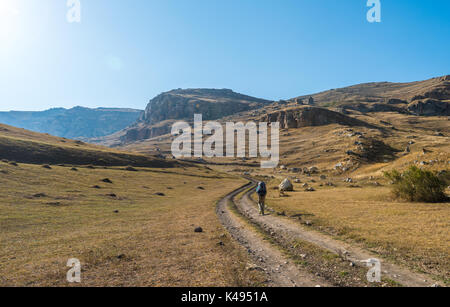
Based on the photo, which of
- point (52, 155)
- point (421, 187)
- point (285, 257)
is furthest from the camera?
point (52, 155)

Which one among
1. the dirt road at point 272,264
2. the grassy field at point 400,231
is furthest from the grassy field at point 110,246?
the grassy field at point 400,231

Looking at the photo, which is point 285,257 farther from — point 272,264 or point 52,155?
point 52,155

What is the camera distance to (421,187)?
2739 cm

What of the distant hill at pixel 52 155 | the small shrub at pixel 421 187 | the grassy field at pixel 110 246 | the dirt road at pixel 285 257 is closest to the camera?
the dirt road at pixel 285 257

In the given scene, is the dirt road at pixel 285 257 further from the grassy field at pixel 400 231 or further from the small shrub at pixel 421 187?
the small shrub at pixel 421 187

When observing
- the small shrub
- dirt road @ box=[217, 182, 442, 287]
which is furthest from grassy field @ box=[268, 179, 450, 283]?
the small shrub

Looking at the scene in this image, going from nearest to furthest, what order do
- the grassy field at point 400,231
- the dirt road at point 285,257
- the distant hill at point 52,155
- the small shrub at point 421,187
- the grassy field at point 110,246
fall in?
the dirt road at point 285,257, the grassy field at point 110,246, the grassy field at point 400,231, the small shrub at point 421,187, the distant hill at point 52,155

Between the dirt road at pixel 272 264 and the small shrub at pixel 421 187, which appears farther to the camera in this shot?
the small shrub at pixel 421 187

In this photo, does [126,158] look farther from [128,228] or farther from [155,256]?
[155,256]

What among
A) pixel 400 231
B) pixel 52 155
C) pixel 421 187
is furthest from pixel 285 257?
pixel 52 155

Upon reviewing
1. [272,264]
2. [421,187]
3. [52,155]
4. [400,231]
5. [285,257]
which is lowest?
[285,257]

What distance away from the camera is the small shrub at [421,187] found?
26.8 metres

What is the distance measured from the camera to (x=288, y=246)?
15086mm

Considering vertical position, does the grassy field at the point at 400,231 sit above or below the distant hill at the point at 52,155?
below
